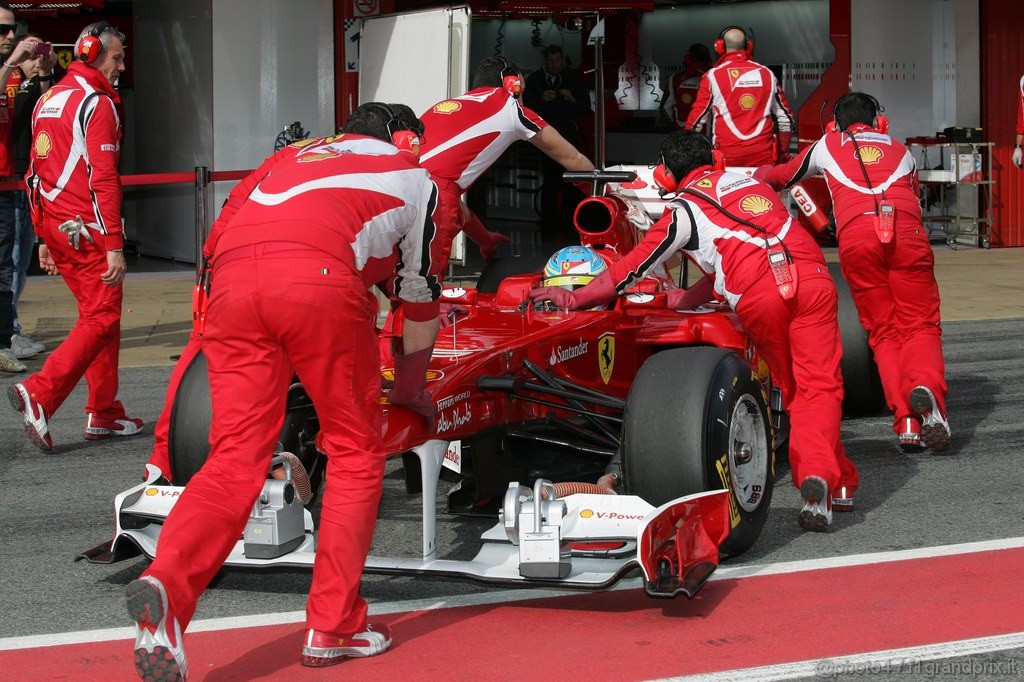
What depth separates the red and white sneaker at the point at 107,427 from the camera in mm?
7316

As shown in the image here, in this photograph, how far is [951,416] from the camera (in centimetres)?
756

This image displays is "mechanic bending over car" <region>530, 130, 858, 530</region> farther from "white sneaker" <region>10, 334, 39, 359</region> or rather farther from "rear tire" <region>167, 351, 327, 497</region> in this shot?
"white sneaker" <region>10, 334, 39, 359</region>

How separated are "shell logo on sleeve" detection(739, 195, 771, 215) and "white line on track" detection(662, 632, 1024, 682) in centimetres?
214

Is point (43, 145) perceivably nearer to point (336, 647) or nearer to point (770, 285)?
point (770, 285)

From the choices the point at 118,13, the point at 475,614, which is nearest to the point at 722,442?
the point at 475,614

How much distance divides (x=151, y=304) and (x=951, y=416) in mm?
7002

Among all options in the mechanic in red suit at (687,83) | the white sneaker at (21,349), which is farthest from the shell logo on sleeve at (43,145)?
the mechanic in red suit at (687,83)

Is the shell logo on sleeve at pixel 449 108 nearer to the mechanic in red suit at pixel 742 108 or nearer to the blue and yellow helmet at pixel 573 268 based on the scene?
the blue and yellow helmet at pixel 573 268

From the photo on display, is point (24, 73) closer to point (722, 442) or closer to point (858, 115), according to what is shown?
point (858, 115)

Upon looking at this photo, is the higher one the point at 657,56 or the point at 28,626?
the point at 657,56

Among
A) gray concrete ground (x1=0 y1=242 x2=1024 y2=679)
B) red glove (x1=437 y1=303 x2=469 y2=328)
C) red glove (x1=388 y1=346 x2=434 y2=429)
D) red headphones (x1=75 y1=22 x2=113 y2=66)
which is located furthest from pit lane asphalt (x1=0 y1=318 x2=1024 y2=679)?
red headphones (x1=75 y1=22 x2=113 y2=66)

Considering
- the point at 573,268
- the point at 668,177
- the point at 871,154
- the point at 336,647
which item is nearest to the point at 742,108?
the point at 871,154

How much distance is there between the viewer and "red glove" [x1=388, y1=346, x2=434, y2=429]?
4.54 metres

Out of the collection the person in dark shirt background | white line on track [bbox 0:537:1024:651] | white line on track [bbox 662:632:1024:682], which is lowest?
white line on track [bbox 662:632:1024:682]
